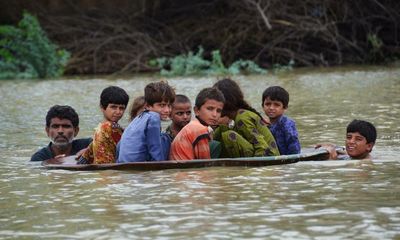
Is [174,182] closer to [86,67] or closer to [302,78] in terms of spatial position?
[302,78]

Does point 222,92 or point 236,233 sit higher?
point 222,92

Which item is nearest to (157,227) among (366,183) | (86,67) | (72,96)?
(366,183)

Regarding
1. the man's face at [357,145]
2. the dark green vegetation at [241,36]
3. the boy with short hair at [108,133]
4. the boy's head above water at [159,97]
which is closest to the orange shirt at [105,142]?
the boy with short hair at [108,133]

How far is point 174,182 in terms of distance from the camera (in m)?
6.95

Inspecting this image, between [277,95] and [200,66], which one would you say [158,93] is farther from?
[200,66]

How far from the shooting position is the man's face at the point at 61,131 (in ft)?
27.7

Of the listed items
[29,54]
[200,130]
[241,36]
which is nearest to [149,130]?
[200,130]

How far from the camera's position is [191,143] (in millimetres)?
7590

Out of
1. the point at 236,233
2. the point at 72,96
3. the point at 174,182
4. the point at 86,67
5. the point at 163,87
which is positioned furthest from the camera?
the point at 86,67

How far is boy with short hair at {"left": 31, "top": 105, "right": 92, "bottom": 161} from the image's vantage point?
27.7ft

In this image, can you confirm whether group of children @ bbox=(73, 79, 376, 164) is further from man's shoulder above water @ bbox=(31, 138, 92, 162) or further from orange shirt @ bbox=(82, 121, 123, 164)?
man's shoulder above water @ bbox=(31, 138, 92, 162)

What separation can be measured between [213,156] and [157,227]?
2.67 m

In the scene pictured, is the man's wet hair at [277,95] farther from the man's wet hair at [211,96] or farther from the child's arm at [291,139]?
the man's wet hair at [211,96]

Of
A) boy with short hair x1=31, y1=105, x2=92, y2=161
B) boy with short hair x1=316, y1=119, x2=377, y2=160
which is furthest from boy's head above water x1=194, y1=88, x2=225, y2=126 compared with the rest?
boy with short hair x1=31, y1=105, x2=92, y2=161
